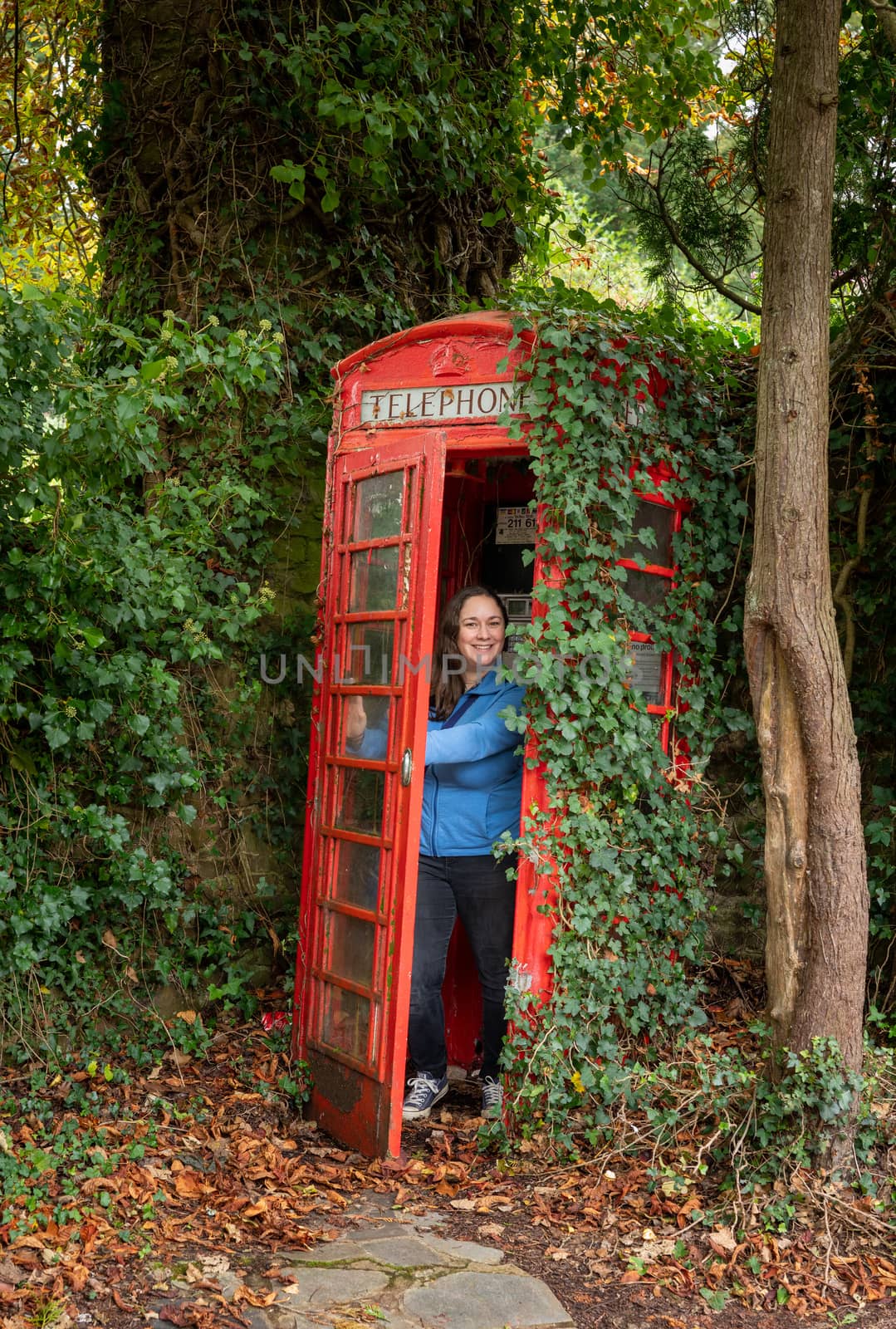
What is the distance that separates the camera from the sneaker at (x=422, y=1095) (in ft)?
17.1

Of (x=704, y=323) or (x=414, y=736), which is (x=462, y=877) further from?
(x=704, y=323)

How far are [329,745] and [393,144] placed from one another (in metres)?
3.51

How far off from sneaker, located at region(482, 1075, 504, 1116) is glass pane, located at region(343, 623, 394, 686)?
6.05ft

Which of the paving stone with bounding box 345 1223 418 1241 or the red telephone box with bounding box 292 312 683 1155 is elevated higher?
the red telephone box with bounding box 292 312 683 1155

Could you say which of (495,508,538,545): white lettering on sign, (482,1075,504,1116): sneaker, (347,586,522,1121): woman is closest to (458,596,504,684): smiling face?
(347,586,522,1121): woman

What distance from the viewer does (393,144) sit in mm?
6488

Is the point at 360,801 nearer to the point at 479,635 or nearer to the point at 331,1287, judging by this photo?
the point at 479,635

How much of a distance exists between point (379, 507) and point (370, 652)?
2.08 ft

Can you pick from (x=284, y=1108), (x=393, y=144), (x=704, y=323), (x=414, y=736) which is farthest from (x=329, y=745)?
(x=704, y=323)

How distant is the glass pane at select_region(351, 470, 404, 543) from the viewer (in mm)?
4891

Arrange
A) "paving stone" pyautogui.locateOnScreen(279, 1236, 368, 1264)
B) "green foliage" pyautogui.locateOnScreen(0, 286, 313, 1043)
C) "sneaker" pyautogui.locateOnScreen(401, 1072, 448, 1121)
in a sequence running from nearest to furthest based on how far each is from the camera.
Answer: "paving stone" pyautogui.locateOnScreen(279, 1236, 368, 1264) < "green foliage" pyautogui.locateOnScreen(0, 286, 313, 1043) < "sneaker" pyautogui.locateOnScreen(401, 1072, 448, 1121)

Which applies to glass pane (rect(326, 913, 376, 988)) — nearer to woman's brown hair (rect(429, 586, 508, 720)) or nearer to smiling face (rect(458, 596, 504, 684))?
woman's brown hair (rect(429, 586, 508, 720))

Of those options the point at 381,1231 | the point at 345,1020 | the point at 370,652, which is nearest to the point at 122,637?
the point at 370,652

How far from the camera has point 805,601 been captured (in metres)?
4.28
